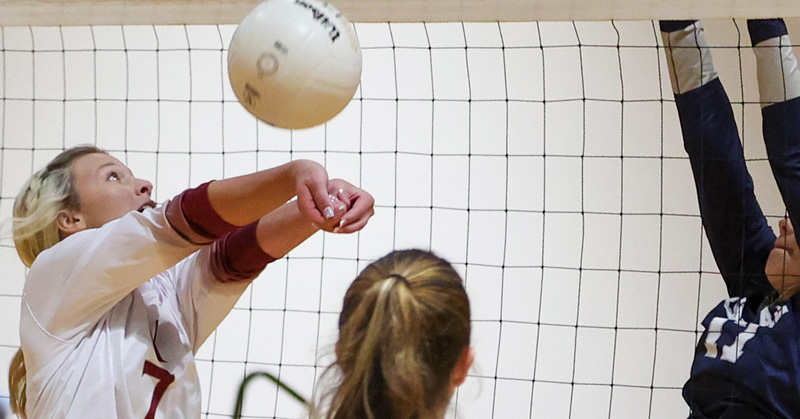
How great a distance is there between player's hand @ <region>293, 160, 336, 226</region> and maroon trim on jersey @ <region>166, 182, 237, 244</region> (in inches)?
6.6

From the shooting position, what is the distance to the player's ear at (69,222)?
171cm

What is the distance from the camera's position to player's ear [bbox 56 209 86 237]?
5.62ft

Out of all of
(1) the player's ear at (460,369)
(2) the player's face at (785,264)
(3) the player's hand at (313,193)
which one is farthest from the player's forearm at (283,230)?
(2) the player's face at (785,264)

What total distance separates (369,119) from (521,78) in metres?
0.56

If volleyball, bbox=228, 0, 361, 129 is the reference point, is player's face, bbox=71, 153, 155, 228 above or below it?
below

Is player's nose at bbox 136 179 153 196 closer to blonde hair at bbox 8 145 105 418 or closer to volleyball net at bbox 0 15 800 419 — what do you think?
blonde hair at bbox 8 145 105 418

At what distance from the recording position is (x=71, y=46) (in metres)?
3.51

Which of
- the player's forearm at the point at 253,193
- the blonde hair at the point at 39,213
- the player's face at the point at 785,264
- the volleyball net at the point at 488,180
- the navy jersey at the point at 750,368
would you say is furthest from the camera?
the volleyball net at the point at 488,180

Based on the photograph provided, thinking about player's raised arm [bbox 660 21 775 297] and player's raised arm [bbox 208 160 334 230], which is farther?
player's raised arm [bbox 660 21 775 297]

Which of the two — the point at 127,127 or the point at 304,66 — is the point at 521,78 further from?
the point at 304,66

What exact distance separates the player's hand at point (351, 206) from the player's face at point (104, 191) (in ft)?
1.88

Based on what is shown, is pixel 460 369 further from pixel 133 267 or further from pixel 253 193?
pixel 133 267

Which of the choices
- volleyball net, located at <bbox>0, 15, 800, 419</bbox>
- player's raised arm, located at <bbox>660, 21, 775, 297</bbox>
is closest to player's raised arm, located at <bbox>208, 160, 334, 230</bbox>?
player's raised arm, located at <bbox>660, 21, 775, 297</bbox>

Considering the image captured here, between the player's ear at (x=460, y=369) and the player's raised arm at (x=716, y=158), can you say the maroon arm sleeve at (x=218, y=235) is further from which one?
the player's raised arm at (x=716, y=158)
